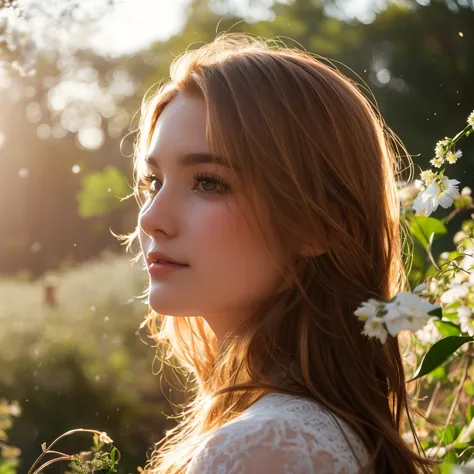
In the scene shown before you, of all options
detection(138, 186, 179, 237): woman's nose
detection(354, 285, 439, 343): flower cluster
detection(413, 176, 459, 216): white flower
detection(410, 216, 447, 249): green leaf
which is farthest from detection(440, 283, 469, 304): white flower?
detection(138, 186, 179, 237): woman's nose

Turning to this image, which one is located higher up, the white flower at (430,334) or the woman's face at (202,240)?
the woman's face at (202,240)

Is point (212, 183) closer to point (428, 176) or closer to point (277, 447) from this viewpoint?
point (428, 176)

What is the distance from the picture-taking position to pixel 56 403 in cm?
372

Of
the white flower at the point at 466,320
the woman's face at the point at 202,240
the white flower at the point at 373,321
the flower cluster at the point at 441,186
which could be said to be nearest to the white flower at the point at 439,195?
the flower cluster at the point at 441,186

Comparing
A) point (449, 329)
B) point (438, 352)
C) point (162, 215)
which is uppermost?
point (162, 215)

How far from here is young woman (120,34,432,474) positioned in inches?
55.2

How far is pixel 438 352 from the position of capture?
4.03ft

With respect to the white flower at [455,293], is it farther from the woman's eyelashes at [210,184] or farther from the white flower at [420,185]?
the woman's eyelashes at [210,184]

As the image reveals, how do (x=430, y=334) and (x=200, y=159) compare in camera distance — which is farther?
(x=430, y=334)

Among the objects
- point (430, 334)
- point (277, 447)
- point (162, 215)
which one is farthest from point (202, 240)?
point (430, 334)

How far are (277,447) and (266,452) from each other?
2 centimetres

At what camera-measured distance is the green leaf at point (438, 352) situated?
1220 mm

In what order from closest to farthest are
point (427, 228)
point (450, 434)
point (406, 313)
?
1. point (406, 313)
2. point (450, 434)
3. point (427, 228)

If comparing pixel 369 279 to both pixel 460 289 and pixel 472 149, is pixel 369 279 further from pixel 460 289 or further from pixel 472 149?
pixel 472 149
